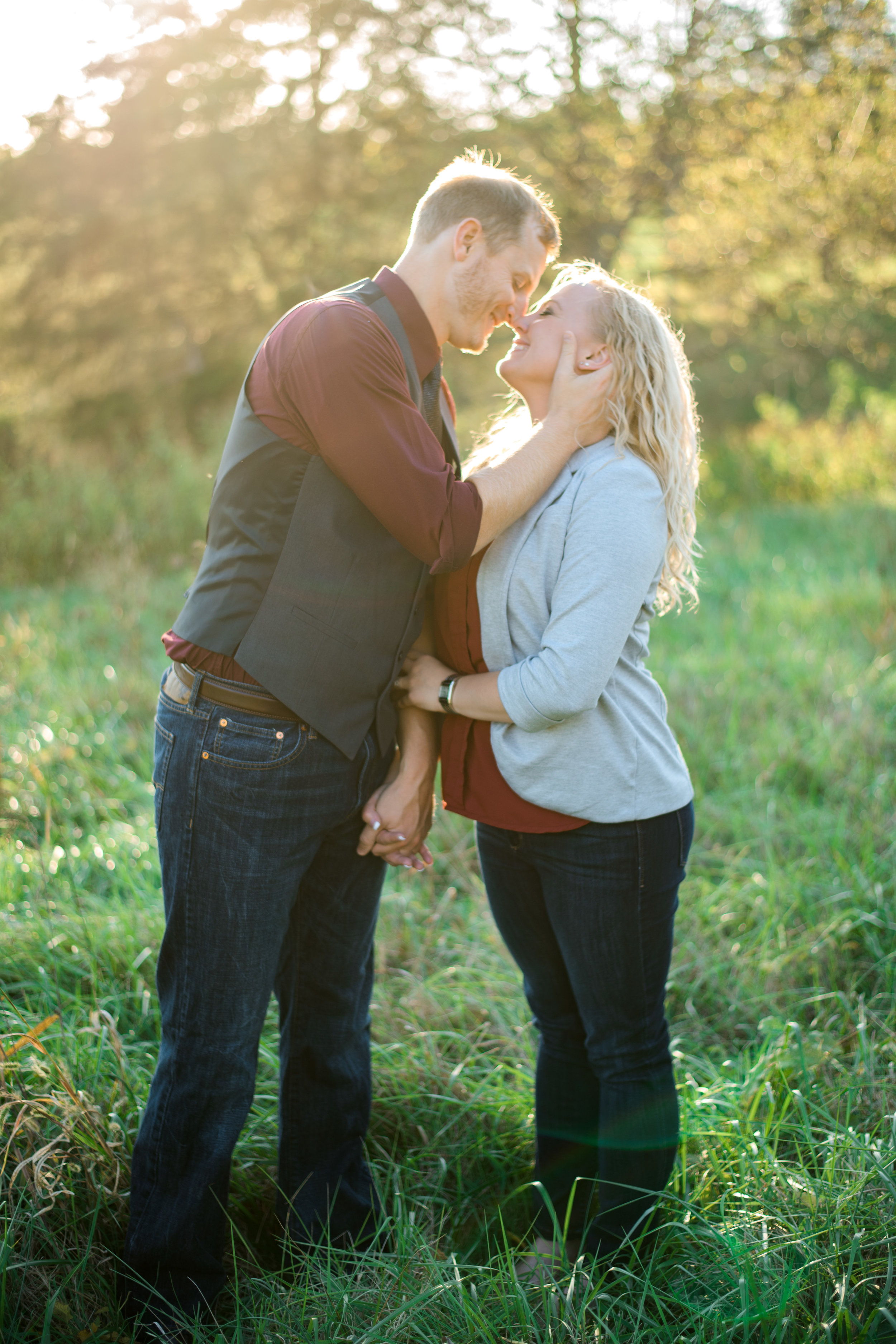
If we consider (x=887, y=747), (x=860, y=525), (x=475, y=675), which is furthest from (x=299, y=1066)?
(x=860, y=525)

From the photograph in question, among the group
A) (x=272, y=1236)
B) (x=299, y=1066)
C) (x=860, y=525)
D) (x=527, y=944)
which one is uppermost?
(x=527, y=944)

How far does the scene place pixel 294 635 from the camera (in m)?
1.79

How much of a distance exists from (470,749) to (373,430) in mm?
739

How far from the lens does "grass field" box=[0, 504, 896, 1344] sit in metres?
1.77

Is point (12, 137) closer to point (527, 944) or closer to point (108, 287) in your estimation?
point (108, 287)

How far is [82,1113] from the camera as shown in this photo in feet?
6.83

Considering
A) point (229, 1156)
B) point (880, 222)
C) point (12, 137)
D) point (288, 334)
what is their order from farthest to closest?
1. point (12, 137)
2. point (880, 222)
3. point (229, 1156)
4. point (288, 334)

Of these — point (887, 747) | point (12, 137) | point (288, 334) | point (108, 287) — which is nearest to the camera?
point (288, 334)

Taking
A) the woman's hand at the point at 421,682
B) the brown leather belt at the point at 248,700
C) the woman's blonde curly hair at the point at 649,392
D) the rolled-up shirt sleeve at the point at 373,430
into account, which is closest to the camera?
the rolled-up shirt sleeve at the point at 373,430

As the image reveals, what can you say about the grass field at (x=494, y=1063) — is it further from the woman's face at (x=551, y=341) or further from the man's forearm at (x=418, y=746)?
the woman's face at (x=551, y=341)

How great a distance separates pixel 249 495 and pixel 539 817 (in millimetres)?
878

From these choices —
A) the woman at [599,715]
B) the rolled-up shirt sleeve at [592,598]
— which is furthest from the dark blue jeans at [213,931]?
the rolled-up shirt sleeve at [592,598]

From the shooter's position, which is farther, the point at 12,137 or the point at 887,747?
the point at 12,137

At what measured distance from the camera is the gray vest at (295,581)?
1786mm
